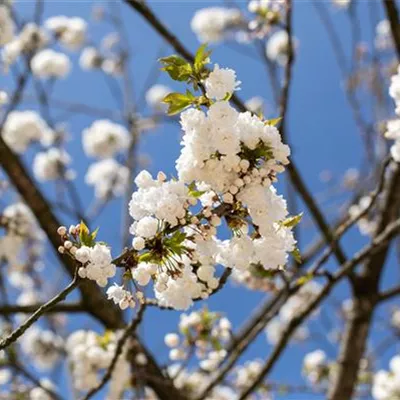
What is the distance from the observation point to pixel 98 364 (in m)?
2.83

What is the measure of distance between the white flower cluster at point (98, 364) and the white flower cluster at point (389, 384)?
1347mm

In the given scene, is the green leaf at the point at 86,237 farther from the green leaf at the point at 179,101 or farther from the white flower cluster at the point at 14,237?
the white flower cluster at the point at 14,237

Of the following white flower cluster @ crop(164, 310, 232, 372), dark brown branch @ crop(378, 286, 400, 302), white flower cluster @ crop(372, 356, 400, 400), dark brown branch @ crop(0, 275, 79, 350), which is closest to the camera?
dark brown branch @ crop(0, 275, 79, 350)

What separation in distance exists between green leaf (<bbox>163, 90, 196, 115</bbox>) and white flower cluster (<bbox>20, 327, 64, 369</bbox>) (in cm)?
383

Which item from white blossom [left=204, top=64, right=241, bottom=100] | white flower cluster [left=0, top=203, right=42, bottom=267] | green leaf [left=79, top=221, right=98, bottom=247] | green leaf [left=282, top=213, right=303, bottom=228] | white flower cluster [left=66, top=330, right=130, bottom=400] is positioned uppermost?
white flower cluster [left=0, top=203, right=42, bottom=267]

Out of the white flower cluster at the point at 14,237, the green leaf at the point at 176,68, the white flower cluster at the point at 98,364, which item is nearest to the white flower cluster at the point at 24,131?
the white flower cluster at the point at 14,237

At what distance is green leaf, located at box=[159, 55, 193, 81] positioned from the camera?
1190mm

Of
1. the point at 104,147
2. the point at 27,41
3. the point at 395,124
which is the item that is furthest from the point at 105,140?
the point at 395,124

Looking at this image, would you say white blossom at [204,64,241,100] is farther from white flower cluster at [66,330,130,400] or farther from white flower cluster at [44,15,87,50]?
white flower cluster at [44,15,87,50]

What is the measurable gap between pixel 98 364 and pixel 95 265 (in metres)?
1.90

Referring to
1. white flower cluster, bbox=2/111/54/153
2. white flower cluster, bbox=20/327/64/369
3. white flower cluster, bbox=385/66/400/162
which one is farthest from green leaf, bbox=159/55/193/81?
white flower cluster, bbox=2/111/54/153

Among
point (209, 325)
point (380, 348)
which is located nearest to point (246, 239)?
point (209, 325)

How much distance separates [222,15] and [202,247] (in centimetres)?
478

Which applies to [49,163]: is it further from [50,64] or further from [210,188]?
[210,188]
